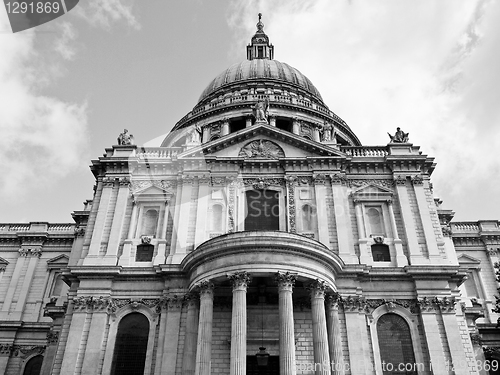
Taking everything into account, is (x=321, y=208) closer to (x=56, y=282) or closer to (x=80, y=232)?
(x=80, y=232)

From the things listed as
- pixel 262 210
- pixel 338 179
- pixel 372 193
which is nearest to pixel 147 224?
pixel 262 210

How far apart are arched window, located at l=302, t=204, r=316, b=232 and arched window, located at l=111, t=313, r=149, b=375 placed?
34.1 feet

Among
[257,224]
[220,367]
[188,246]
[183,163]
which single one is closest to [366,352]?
[220,367]

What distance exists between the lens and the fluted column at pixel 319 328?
21058mm

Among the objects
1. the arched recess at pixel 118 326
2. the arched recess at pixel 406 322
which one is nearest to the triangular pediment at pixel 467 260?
the arched recess at pixel 406 322

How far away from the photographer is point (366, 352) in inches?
939

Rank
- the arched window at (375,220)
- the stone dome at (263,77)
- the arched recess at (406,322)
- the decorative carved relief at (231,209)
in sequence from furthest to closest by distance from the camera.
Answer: the stone dome at (263,77)
the arched window at (375,220)
the decorative carved relief at (231,209)
the arched recess at (406,322)

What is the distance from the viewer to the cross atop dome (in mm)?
61969

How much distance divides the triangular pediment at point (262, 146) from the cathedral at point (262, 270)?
0.29 feet

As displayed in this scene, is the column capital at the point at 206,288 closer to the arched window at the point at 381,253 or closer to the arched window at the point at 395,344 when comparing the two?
the arched window at the point at 395,344

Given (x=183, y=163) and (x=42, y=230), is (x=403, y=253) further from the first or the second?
(x=42, y=230)

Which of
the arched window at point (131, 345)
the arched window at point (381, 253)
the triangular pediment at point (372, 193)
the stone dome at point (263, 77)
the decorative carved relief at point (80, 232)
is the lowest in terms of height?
the arched window at point (131, 345)

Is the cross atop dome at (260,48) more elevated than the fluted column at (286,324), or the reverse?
the cross atop dome at (260,48)

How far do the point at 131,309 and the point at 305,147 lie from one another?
14401 mm
